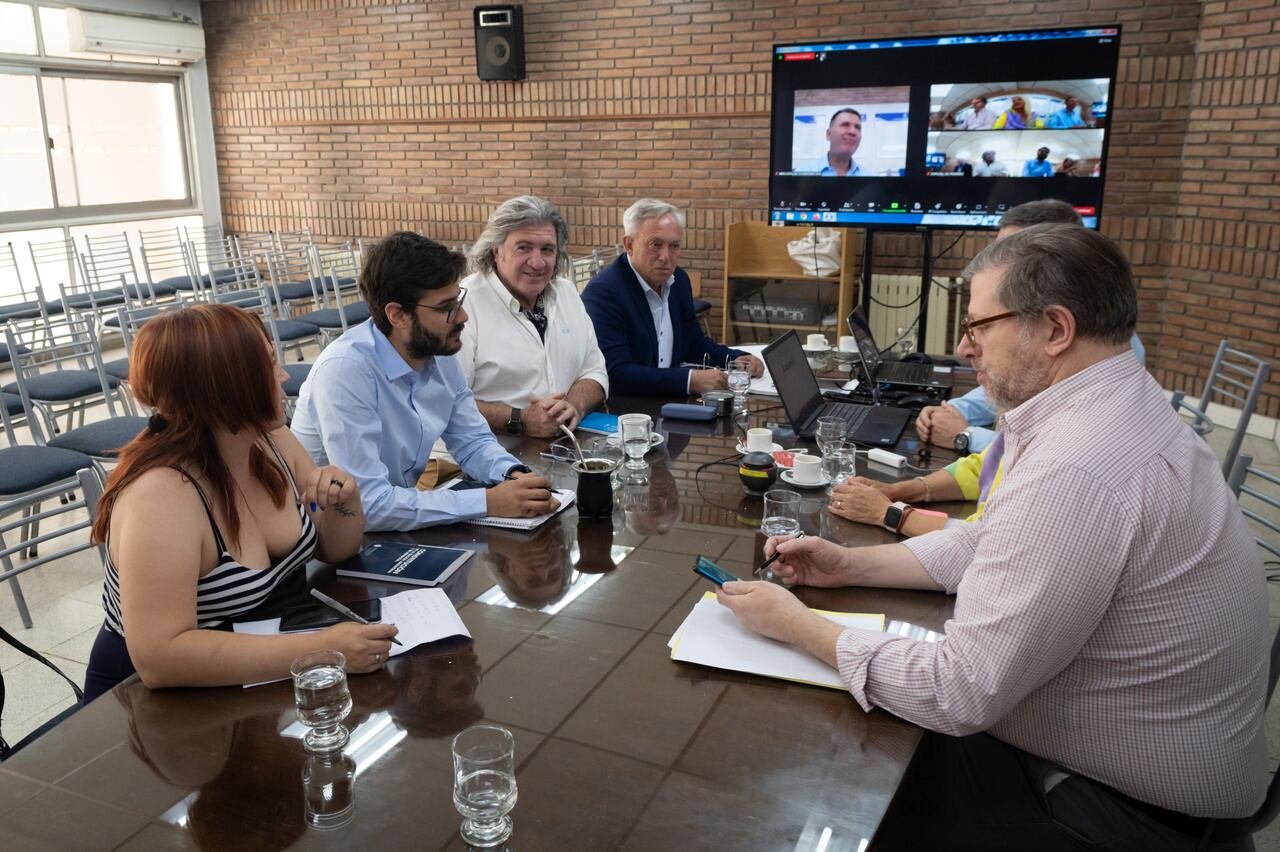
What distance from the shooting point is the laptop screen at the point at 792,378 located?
2734mm

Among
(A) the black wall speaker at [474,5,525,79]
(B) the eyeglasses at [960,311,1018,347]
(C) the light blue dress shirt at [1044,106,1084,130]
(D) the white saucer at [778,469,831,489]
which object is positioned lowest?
(D) the white saucer at [778,469,831,489]

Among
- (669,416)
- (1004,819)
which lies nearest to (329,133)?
(669,416)

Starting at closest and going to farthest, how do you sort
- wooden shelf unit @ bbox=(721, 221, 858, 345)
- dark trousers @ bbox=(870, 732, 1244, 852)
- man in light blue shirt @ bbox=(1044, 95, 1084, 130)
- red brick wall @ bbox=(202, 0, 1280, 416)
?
1. dark trousers @ bbox=(870, 732, 1244, 852)
2. man in light blue shirt @ bbox=(1044, 95, 1084, 130)
3. red brick wall @ bbox=(202, 0, 1280, 416)
4. wooden shelf unit @ bbox=(721, 221, 858, 345)

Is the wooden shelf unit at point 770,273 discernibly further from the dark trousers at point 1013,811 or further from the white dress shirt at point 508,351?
the dark trousers at point 1013,811

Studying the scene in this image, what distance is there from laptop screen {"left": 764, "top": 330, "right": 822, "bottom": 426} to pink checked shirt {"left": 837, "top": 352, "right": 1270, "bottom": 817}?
1.31m

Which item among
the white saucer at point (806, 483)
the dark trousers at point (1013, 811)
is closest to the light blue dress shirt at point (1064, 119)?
the white saucer at point (806, 483)

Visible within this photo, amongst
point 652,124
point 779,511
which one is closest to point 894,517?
point 779,511

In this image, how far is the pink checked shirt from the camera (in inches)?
49.6

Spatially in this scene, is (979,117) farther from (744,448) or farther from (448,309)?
(448,309)

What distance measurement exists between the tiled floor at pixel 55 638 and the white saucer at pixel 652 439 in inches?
69.7

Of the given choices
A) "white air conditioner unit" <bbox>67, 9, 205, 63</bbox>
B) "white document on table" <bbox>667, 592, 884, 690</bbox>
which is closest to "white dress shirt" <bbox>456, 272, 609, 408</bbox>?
"white document on table" <bbox>667, 592, 884, 690</bbox>

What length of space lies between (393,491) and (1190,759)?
158 centimetres

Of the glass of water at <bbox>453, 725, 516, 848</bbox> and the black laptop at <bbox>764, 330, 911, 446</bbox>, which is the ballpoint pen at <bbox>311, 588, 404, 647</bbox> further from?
the black laptop at <bbox>764, 330, 911, 446</bbox>

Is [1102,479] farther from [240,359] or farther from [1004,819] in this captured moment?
[240,359]
